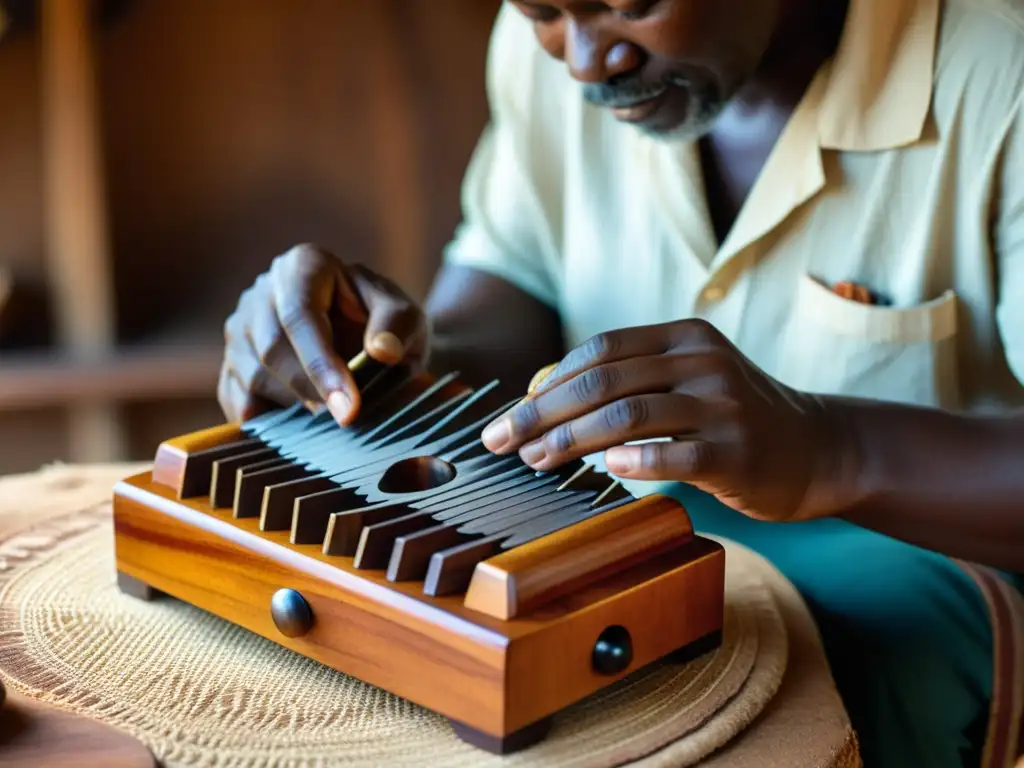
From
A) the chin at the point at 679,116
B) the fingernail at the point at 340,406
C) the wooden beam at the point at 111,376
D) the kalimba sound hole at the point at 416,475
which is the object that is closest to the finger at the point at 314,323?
the fingernail at the point at 340,406

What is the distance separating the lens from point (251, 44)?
9.87ft

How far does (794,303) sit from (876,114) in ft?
0.91

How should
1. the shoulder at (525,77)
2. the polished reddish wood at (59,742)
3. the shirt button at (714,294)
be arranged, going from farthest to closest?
1. the shoulder at (525,77)
2. the shirt button at (714,294)
3. the polished reddish wood at (59,742)

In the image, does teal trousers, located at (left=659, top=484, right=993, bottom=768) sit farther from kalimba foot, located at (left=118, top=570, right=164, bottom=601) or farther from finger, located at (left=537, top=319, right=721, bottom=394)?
kalimba foot, located at (left=118, top=570, right=164, bottom=601)

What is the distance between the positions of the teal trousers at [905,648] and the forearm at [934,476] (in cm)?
10

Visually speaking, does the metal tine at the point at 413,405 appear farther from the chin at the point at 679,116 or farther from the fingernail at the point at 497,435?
the chin at the point at 679,116

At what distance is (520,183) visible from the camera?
1.96 m

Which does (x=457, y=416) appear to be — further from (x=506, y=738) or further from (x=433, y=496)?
(x=506, y=738)

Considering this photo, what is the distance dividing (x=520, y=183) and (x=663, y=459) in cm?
103

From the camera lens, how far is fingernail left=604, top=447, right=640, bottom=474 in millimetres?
1019

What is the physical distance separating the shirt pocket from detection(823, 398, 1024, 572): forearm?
33 cm

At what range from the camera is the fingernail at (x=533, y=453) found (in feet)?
3.47

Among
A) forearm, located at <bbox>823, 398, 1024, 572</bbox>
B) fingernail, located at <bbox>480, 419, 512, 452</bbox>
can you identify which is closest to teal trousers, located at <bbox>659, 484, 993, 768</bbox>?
forearm, located at <bbox>823, 398, 1024, 572</bbox>

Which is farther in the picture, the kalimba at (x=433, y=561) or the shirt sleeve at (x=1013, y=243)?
the shirt sleeve at (x=1013, y=243)
